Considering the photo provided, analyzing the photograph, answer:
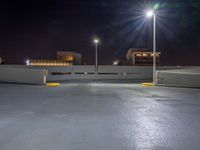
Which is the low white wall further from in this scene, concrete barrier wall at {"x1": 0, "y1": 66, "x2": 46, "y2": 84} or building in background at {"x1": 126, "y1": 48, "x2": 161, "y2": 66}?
building in background at {"x1": 126, "y1": 48, "x2": 161, "y2": 66}

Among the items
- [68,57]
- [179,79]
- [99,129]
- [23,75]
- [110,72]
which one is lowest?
[99,129]

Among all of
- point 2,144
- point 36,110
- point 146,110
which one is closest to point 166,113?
point 146,110

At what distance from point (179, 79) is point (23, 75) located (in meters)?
14.5

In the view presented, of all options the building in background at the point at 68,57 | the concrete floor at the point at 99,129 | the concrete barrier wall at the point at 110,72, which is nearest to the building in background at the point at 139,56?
the building in background at the point at 68,57

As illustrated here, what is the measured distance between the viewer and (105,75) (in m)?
36.3

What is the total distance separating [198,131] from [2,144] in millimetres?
4690

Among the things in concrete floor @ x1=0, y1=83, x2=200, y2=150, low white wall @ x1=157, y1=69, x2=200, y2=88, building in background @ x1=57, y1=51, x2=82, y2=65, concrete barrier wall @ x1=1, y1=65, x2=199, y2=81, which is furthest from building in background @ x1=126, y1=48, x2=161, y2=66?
concrete floor @ x1=0, y1=83, x2=200, y2=150

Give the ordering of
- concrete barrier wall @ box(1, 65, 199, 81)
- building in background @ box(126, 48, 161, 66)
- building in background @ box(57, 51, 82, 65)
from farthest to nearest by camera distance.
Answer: building in background @ box(126, 48, 161, 66) → building in background @ box(57, 51, 82, 65) → concrete barrier wall @ box(1, 65, 199, 81)

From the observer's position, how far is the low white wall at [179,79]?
62.3ft

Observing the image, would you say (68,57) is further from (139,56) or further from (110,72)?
(110,72)

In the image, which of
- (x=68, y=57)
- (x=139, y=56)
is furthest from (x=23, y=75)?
(x=139, y=56)

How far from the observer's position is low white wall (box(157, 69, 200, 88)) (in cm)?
1900

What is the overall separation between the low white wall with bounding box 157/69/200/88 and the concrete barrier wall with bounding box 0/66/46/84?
11.0m

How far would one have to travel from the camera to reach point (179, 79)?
770 inches
